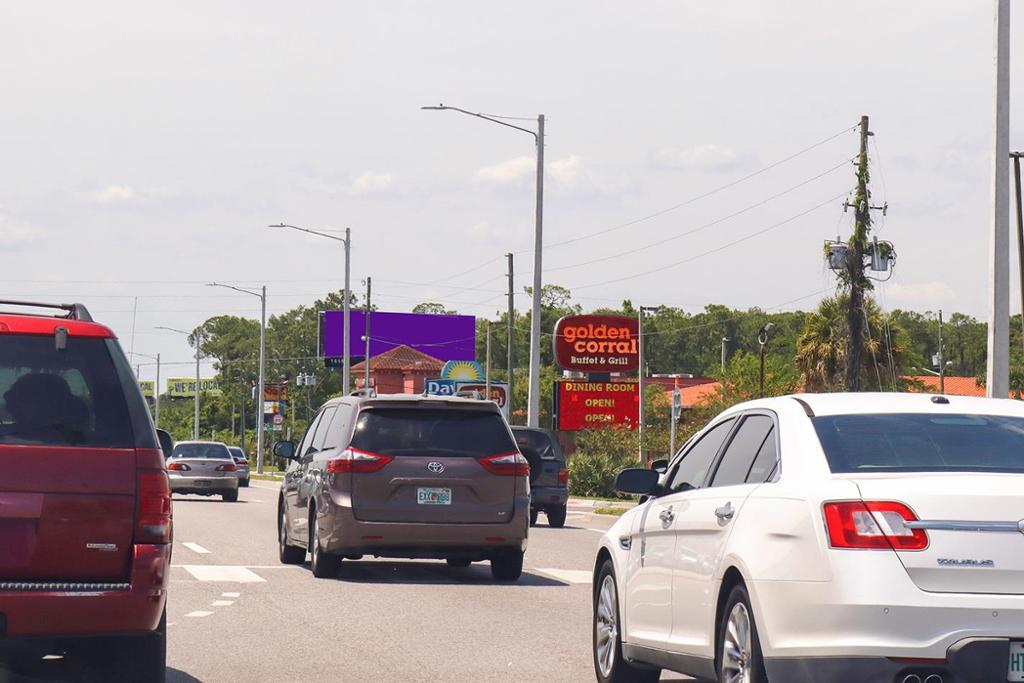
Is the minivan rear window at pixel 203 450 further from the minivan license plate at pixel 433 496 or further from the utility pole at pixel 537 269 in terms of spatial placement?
the minivan license plate at pixel 433 496

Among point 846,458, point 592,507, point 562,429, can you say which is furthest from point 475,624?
point 562,429

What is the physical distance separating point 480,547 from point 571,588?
1013 millimetres

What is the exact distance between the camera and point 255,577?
17.9 metres

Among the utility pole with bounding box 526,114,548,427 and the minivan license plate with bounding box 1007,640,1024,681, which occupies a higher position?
the utility pole with bounding box 526,114,548,427

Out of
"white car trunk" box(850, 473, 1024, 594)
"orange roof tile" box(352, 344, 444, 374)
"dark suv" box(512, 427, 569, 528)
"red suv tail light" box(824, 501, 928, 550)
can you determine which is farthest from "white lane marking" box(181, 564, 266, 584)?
"orange roof tile" box(352, 344, 444, 374)

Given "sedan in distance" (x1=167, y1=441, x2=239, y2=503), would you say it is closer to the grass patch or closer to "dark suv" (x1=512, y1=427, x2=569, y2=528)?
the grass patch

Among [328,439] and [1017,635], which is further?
[328,439]

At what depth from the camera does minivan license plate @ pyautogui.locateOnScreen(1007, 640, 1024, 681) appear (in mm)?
7016

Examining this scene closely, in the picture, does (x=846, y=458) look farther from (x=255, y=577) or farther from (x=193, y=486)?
(x=193, y=486)

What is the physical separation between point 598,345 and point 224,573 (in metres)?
48.1

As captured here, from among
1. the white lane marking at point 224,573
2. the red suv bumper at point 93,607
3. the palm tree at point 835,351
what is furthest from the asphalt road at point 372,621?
the palm tree at point 835,351

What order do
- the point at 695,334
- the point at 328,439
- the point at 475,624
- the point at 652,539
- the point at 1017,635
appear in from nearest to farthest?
the point at 1017,635 → the point at 652,539 → the point at 475,624 → the point at 328,439 → the point at 695,334

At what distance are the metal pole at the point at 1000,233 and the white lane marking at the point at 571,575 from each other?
719 centimetres

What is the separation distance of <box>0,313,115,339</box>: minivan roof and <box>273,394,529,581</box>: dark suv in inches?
358
